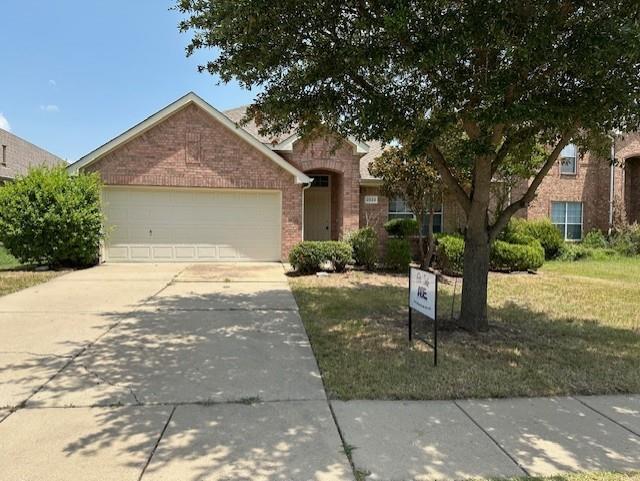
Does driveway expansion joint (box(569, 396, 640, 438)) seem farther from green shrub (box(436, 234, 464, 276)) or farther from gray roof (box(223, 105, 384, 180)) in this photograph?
gray roof (box(223, 105, 384, 180))

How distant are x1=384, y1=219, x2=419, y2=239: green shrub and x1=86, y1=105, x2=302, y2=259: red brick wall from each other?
340cm

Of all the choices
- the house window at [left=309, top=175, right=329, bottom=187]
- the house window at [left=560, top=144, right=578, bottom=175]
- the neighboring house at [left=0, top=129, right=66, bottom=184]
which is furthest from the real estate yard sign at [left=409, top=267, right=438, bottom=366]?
the neighboring house at [left=0, top=129, right=66, bottom=184]

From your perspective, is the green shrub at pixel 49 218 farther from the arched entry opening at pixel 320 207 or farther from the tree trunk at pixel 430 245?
Result: the tree trunk at pixel 430 245

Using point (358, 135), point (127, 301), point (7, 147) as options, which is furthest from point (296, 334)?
point (7, 147)

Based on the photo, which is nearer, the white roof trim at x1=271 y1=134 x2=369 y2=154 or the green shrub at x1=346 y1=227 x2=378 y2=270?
the green shrub at x1=346 y1=227 x2=378 y2=270

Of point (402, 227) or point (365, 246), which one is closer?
point (365, 246)

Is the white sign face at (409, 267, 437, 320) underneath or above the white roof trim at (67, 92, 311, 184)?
underneath

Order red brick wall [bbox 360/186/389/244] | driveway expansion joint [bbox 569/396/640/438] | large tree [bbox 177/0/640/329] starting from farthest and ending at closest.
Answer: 1. red brick wall [bbox 360/186/389/244]
2. large tree [bbox 177/0/640/329]
3. driveway expansion joint [bbox 569/396/640/438]

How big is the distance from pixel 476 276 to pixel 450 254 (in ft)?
22.8

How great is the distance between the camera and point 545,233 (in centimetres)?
1827

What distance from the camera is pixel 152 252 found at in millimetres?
14859

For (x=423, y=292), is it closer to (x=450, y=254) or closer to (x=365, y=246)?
(x=450, y=254)

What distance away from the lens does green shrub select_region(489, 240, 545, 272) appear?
45.8 feet

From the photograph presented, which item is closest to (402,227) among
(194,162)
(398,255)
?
(398,255)
